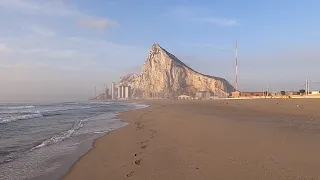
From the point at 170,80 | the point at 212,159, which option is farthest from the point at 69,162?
the point at 170,80

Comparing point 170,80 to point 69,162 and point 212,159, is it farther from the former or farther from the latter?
point 212,159

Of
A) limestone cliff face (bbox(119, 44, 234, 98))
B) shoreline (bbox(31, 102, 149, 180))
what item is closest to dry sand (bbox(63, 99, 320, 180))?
shoreline (bbox(31, 102, 149, 180))

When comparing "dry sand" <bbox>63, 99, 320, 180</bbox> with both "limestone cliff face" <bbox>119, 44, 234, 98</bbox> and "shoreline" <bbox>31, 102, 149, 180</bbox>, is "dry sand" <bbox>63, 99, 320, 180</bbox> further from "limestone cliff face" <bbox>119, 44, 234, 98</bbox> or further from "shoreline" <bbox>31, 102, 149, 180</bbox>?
"limestone cliff face" <bbox>119, 44, 234, 98</bbox>

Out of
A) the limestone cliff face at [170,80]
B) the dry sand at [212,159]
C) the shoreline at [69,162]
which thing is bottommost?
the shoreline at [69,162]

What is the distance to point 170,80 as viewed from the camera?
169 metres

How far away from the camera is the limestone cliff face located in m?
162

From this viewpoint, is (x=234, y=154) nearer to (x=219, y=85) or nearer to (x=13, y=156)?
(x=13, y=156)

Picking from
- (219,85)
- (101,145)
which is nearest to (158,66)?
(219,85)

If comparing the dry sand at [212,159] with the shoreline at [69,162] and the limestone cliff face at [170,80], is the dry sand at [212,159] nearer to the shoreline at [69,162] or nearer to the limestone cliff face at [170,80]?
the shoreline at [69,162]

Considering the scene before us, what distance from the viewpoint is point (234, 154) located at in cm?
689

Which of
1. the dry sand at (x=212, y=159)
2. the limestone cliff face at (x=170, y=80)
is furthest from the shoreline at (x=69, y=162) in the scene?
the limestone cliff face at (x=170, y=80)

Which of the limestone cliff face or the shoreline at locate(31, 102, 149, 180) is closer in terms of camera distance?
the shoreline at locate(31, 102, 149, 180)

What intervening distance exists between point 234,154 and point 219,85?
158589 millimetres

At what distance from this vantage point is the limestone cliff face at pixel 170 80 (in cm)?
16188
